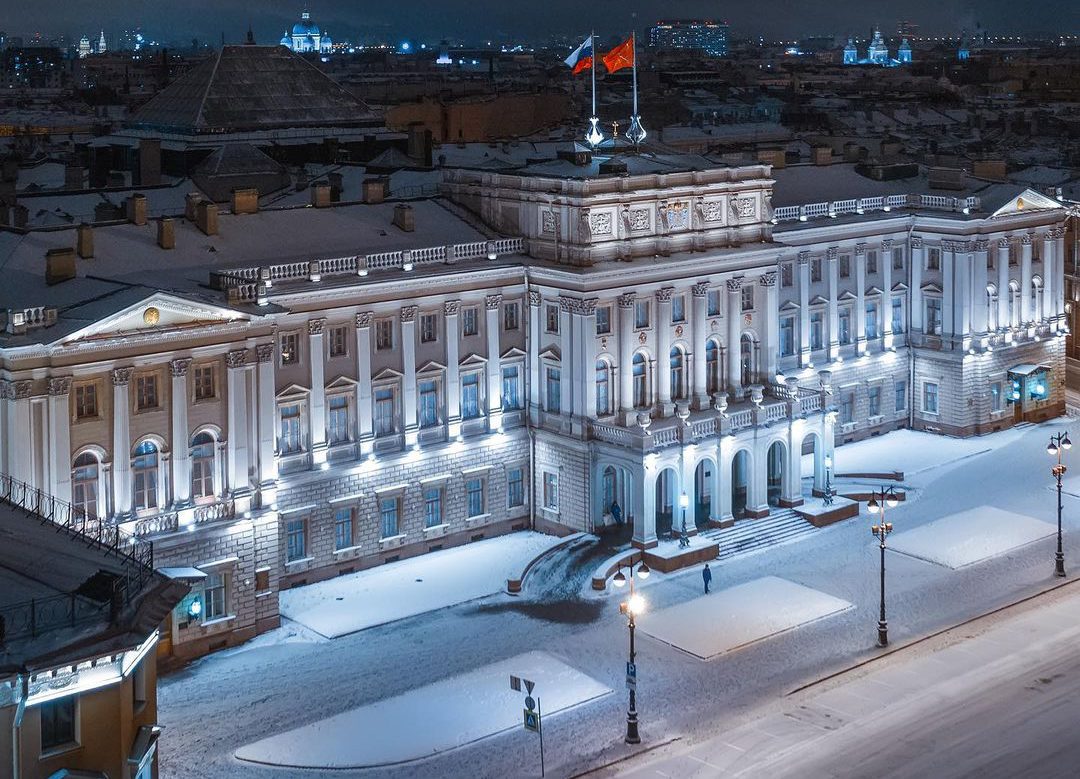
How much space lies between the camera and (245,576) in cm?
5997

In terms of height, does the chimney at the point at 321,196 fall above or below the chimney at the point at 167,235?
above

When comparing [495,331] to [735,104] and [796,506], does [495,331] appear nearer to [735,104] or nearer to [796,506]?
[796,506]

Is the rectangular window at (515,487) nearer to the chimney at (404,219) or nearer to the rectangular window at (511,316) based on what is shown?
the rectangular window at (511,316)

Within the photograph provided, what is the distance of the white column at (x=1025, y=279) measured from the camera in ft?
293

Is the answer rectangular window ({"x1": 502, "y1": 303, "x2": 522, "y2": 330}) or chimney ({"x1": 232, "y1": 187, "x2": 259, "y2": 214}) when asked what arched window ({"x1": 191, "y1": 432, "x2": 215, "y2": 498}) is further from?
rectangular window ({"x1": 502, "y1": 303, "x2": 522, "y2": 330})

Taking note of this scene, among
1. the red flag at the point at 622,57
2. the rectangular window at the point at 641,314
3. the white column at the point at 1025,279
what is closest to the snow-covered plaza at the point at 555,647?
the rectangular window at the point at 641,314

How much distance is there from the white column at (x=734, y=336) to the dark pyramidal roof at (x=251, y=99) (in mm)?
43628

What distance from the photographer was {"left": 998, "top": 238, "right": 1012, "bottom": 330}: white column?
88062mm

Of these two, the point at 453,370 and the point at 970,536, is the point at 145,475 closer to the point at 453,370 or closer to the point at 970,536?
the point at 453,370

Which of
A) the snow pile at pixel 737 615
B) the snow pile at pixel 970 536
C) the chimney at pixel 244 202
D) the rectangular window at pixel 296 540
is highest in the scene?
the chimney at pixel 244 202

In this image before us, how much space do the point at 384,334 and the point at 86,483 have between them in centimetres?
1478

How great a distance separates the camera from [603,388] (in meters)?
71.4

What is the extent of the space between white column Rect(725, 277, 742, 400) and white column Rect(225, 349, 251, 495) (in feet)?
77.8

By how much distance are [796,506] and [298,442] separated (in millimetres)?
21780
